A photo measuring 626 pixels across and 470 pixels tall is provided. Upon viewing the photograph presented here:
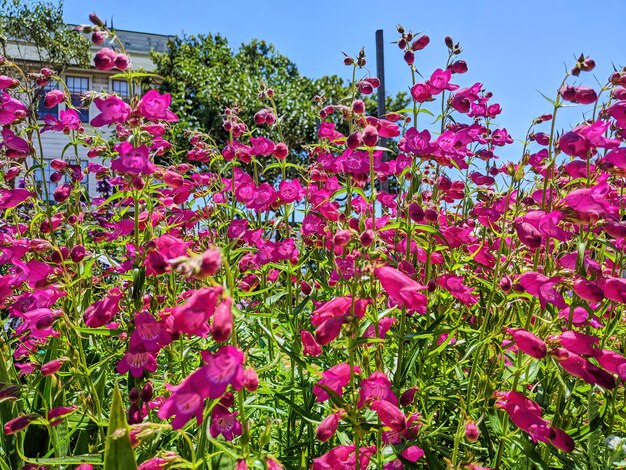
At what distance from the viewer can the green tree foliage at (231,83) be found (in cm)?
1833

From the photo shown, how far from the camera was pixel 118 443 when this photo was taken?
1343 mm

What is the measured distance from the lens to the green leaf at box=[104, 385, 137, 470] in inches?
52.2

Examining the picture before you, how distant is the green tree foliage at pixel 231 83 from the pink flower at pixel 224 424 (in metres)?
15.8

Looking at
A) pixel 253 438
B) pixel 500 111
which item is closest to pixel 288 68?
pixel 500 111

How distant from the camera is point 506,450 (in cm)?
209

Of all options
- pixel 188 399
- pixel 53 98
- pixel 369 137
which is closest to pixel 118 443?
pixel 188 399

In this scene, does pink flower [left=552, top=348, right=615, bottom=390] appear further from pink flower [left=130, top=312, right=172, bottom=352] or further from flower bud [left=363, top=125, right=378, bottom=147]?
pink flower [left=130, top=312, right=172, bottom=352]

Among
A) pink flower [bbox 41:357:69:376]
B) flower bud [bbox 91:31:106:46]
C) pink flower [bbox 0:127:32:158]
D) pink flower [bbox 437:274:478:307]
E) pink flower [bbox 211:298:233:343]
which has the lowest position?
pink flower [bbox 41:357:69:376]

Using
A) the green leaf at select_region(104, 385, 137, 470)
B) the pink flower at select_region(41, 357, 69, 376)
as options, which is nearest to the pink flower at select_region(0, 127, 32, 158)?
the pink flower at select_region(41, 357, 69, 376)

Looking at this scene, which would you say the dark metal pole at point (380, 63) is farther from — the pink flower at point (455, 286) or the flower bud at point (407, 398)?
the flower bud at point (407, 398)

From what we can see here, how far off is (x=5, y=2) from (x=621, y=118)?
24137 millimetres

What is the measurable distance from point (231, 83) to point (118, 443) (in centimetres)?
1851

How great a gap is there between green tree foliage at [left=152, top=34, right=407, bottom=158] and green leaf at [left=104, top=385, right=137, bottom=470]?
1595 cm

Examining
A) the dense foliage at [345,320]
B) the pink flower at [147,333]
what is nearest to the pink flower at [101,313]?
the dense foliage at [345,320]
